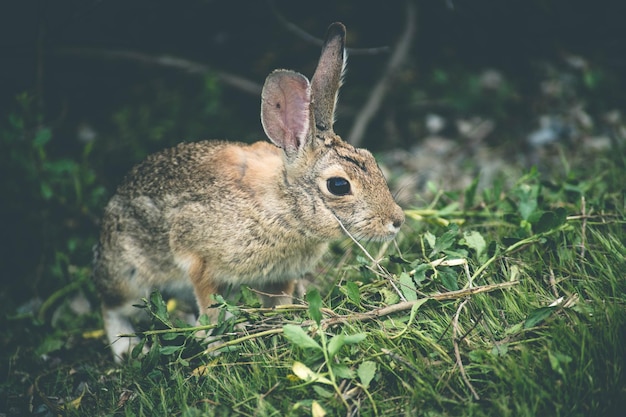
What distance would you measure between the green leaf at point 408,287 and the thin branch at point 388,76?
2879mm

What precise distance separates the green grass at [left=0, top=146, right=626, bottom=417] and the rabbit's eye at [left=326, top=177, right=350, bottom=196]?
0.46 m

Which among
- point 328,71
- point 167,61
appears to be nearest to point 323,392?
point 328,71

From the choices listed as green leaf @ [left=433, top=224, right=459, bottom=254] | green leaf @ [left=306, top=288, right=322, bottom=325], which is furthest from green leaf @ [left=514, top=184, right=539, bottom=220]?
green leaf @ [left=306, top=288, right=322, bottom=325]

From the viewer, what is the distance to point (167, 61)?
6.26 metres

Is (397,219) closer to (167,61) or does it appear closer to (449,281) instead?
(449,281)

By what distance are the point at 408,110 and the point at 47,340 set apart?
4.65 meters

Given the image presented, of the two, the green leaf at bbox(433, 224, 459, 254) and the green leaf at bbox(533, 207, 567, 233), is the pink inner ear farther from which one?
the green leaf at bbox(533, 207, 567, 233)

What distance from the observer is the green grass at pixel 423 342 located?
296 centimetres

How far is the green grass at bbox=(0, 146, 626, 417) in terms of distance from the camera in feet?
9.70

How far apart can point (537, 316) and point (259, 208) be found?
1.83m

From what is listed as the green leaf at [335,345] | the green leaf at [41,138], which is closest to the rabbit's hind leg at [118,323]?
the green leaf at [41,138]

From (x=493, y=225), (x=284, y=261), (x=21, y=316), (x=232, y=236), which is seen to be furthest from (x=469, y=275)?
(x=21, y=316)

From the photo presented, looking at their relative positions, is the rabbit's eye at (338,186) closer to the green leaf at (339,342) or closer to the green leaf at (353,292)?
the green leaf at (353,292)

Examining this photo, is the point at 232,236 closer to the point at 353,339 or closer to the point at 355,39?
the point at 353,339
